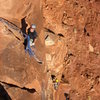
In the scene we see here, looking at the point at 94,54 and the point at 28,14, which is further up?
the point at 28,14

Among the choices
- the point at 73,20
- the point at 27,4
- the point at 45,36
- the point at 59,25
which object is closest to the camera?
the point at 27,4

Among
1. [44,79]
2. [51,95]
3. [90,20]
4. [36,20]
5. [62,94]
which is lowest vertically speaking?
[62,94]

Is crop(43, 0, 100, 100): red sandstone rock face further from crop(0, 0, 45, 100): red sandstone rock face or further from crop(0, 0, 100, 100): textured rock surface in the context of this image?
crop(0, 0, 45, 100): red sandstone rock face

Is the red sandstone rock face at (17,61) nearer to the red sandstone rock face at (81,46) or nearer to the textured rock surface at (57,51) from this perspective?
the textured rock surface at (57,51)

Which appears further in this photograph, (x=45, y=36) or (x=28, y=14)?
(x=45, y=36)

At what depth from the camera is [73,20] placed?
664 inches

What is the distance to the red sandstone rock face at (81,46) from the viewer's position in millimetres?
16453

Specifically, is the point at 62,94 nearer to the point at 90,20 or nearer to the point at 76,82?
the point at 76,82

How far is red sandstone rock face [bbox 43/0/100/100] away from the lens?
54.0 ft

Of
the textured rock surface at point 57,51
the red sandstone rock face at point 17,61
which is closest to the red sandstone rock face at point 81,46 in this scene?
the textured rock surface at point 57,51

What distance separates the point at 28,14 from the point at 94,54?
688 centimetres

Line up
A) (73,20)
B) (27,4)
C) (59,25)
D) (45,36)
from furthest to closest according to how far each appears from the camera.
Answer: (73,20), (59,25), (45,36), (27,4)

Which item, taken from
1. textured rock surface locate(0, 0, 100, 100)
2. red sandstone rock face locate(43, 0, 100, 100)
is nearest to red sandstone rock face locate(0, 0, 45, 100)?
textured rock surface locate(0, 0, 100, 100)

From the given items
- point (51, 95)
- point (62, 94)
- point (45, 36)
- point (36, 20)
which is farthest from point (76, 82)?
point (36, 20)
